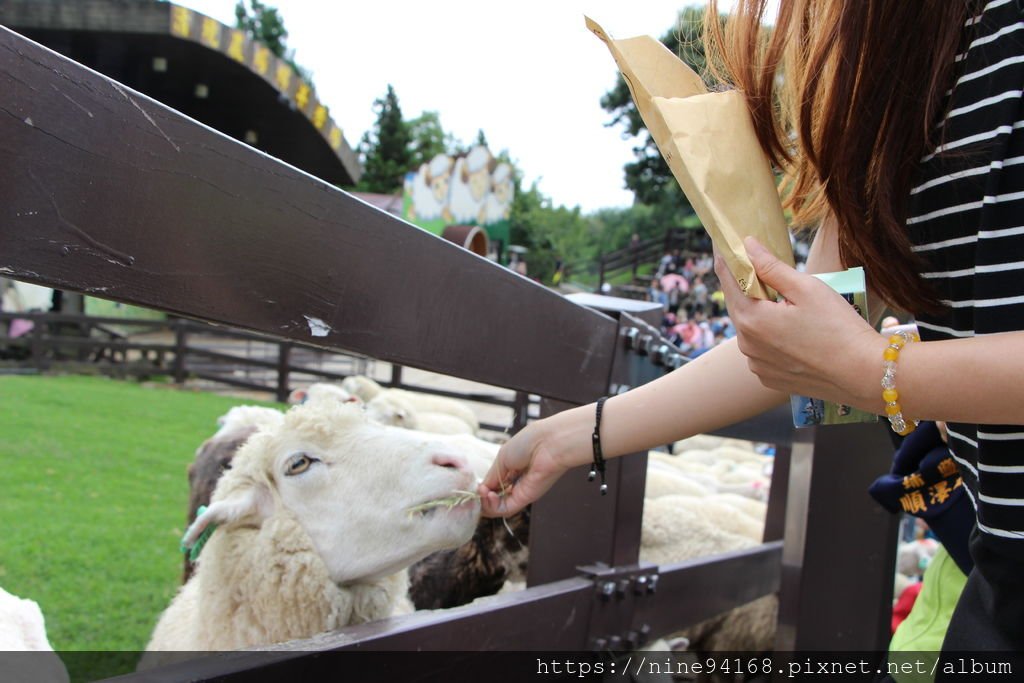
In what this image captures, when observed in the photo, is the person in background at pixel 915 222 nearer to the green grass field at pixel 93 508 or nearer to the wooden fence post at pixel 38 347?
the green grass field at pixel 93 508

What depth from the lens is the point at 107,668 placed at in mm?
2912

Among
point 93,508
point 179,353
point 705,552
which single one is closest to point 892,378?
point 705,552

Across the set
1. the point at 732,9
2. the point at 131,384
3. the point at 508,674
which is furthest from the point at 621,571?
the point at 131,384

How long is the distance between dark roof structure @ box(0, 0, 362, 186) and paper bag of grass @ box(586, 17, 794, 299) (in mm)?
7421

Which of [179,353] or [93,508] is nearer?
[93,508]

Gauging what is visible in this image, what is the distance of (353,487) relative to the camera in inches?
66.2

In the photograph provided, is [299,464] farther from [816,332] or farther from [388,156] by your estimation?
[388,156]

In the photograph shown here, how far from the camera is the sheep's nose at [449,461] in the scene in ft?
5.20

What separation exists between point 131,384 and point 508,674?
1158 centimetres

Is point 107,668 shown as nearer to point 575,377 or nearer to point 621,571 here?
point 621,571

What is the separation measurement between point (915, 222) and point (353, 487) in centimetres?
120

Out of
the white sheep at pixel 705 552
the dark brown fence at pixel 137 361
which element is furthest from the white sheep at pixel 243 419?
the dark brown fence at pixel 137 361

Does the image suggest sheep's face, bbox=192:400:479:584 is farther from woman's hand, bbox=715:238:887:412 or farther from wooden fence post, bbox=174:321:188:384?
wooden fence post, bbox=174:321:188:384

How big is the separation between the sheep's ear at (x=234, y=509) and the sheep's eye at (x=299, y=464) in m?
0.09
